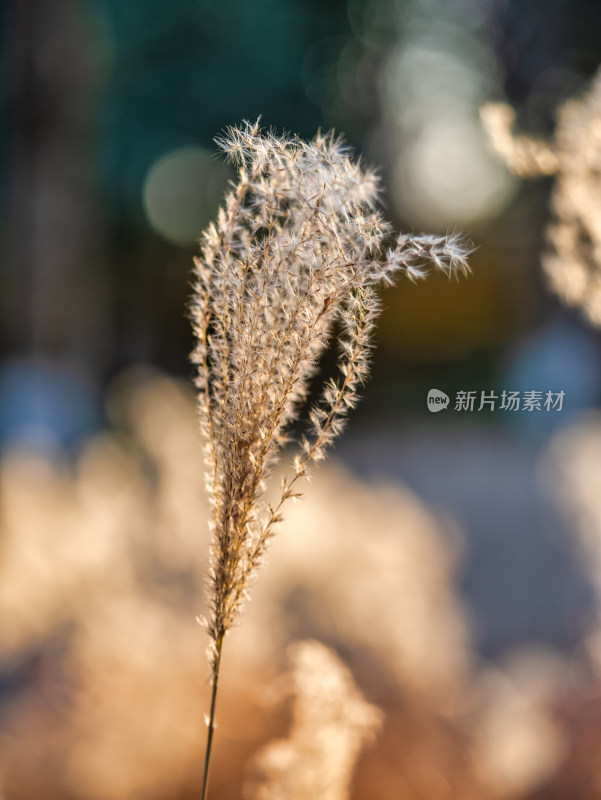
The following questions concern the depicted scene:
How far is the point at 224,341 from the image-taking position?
72cm

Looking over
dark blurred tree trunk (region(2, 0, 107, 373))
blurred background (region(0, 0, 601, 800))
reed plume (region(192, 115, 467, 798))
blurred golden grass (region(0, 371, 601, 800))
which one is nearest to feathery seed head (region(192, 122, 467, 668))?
reed plume (region(192, 115, 467, 798))

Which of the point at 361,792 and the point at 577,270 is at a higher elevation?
the point at 577,270

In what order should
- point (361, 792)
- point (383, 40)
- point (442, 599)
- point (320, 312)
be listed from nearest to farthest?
point (320, 312) → point (361, 792) → point (442, 599) → point (383, 40)

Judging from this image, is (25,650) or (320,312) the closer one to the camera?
(320,312)

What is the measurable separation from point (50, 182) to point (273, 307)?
163 inches

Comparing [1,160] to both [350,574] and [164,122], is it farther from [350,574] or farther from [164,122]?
[350,574]

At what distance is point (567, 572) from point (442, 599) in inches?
58.1

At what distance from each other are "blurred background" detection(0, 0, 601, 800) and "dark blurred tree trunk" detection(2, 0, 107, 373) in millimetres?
15

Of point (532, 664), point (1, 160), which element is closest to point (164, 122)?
point (1, 160)

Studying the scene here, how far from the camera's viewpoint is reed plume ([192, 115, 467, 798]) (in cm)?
69

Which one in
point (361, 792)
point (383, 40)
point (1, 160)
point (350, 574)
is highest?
point (383, 40)

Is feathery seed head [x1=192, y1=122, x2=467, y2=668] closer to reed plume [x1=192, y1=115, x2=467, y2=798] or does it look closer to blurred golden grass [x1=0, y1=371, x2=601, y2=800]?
reed plume [x1=192, y1=115, x2=467, y2=798]

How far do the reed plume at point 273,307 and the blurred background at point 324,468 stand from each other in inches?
7.3

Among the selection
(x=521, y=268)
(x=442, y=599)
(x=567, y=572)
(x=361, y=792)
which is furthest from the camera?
(x=521, y=268)
